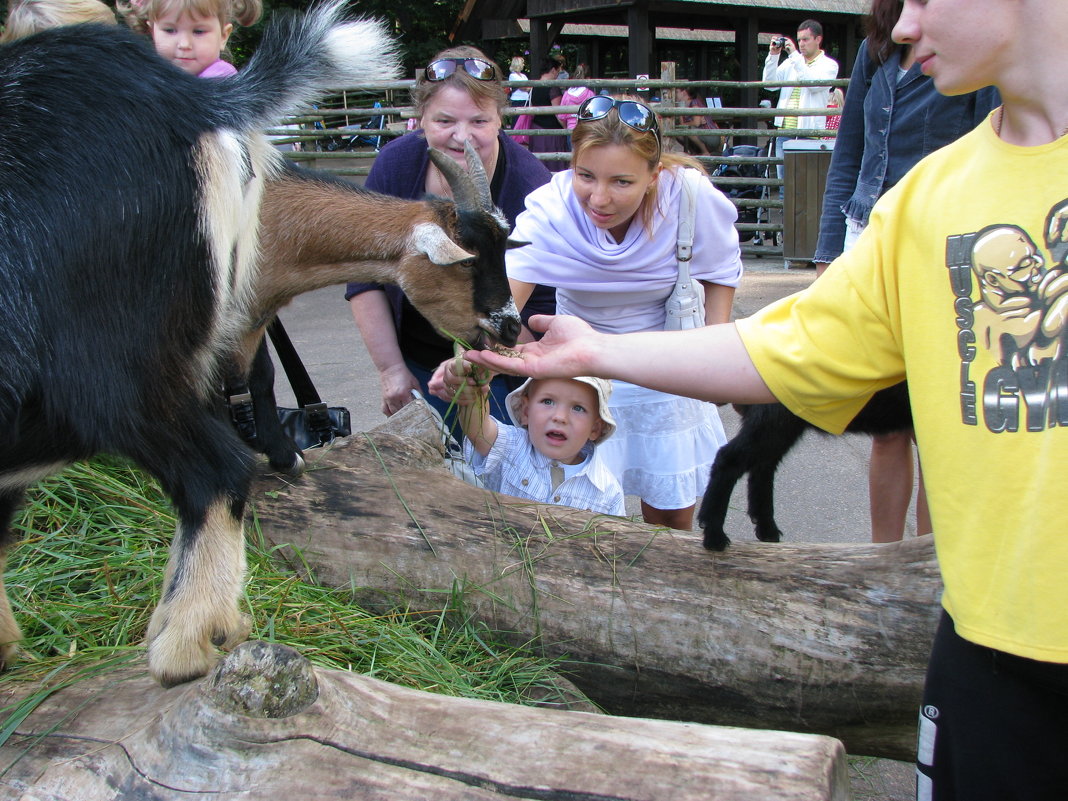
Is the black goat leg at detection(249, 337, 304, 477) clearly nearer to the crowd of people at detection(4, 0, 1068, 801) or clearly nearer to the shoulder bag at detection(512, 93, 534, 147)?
the crowd of people at detection(4, 0, 1068, 801)

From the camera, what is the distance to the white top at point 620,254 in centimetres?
318

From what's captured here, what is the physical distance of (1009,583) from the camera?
1.44 m

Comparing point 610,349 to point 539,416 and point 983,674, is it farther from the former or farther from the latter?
point 539,416

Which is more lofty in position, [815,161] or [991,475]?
[815,161]

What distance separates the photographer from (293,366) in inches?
141

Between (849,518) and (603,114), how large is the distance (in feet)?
7.83

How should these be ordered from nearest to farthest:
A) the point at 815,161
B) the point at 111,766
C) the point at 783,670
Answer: the point at 111,766 < the point at 783,670 < the point at 815,161

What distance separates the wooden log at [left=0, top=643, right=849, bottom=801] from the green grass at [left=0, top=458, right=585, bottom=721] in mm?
414

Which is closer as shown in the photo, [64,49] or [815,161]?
[64,49]

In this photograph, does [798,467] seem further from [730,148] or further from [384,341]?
[730,148]

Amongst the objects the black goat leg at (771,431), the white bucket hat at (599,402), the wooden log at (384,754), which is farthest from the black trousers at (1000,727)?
the white bucket hat at (599,402)

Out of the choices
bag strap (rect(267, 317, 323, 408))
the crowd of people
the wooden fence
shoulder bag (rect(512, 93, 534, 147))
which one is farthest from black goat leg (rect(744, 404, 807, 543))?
shoulder bag (rect(512, 93, 534, 147))

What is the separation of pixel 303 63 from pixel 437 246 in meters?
0.92

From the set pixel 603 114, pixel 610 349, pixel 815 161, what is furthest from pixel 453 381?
pixel 815 161
